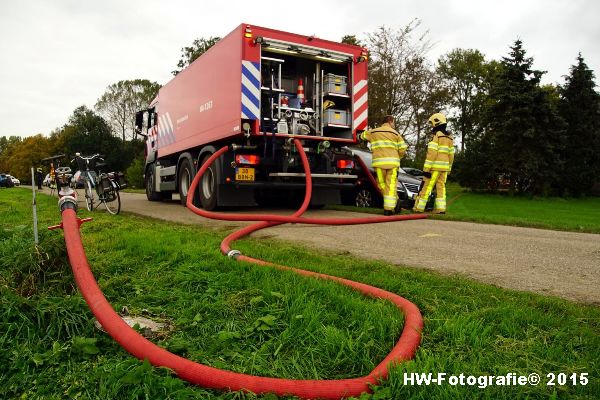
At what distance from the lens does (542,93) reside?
2695 centimetres

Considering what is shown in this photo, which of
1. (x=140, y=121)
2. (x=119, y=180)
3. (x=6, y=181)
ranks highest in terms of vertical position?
(x=140, y=121)

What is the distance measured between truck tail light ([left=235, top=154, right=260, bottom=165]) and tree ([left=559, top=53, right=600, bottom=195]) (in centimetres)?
2522

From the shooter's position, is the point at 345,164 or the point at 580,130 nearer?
the point at 345,164

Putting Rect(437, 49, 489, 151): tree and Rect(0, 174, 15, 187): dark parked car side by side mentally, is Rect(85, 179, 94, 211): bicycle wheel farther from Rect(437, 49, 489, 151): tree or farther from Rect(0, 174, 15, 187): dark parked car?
Rect(0, 174, 15, 187): dark parked car

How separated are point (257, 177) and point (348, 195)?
367cm

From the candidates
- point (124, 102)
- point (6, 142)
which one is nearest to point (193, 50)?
point (124, 102)

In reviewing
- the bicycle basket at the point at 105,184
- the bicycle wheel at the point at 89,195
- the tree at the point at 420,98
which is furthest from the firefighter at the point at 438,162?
the tree at the point at 420,98

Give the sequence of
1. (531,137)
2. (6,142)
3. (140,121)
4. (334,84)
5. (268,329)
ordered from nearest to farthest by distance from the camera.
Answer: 1. (268,329)
2. (334,84)
3. (140,121)
4. (531,137)
5. (6,142)

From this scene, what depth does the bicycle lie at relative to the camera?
27.1 ft

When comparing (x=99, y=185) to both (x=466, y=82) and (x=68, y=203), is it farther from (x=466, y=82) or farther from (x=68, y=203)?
(x=466, y=82)

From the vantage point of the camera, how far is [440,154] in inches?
335

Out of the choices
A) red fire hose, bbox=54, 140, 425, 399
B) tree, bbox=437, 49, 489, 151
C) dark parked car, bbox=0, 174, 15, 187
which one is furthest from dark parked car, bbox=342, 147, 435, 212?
dark parked car, bbox=0, 174, 15, 187

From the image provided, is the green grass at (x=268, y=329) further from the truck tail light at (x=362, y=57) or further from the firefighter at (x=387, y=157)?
the truck tail light at (x=362, y=57)

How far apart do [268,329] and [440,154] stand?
22.7 ft
